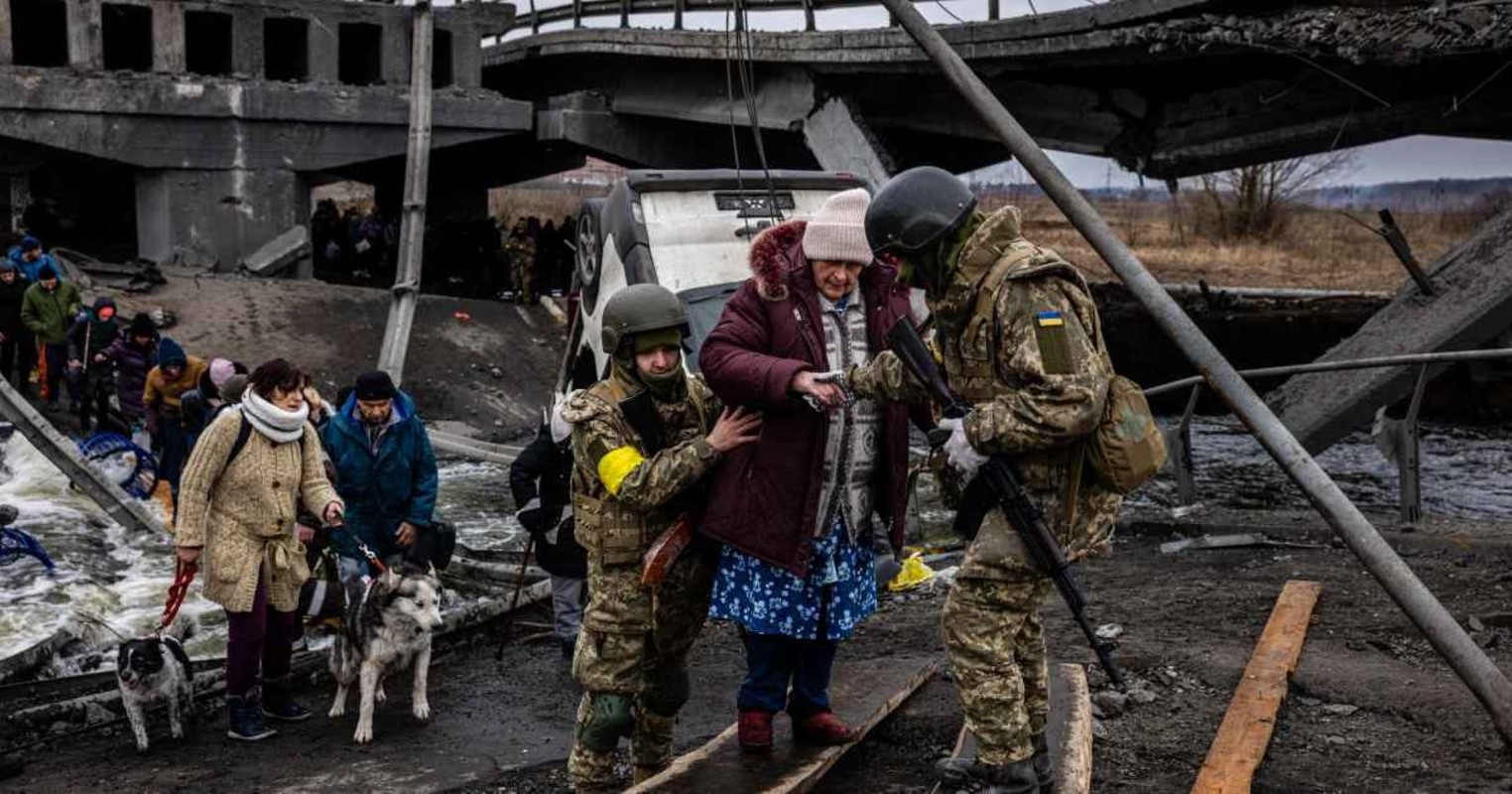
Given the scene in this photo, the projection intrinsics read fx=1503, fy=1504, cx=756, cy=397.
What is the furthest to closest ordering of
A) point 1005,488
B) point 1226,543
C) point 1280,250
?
point 1280,250
point 1226,543
point 1005,488

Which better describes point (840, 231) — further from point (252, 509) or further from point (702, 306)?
point (702, 306)

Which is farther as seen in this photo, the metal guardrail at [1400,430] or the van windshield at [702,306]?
the van windshield at [702,306]

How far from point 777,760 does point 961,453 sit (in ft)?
4.46

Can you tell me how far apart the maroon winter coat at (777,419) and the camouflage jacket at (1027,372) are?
44 cm

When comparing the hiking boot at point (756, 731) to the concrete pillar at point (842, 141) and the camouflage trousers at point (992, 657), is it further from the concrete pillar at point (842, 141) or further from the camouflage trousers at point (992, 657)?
the concrete pillar at point (842, 141)

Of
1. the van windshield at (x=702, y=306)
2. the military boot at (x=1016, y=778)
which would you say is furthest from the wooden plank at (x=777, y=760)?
the van windshield at (x=702, y=306)

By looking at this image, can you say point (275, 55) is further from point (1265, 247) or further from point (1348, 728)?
point (1265, 247)

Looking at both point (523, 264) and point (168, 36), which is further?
point (523, 264)

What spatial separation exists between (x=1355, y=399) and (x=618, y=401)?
28.7 feet

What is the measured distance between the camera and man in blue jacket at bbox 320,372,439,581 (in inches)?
292

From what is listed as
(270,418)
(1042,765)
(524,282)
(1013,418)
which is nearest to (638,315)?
(1013,418)

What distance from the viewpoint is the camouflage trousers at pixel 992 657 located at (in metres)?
4.31

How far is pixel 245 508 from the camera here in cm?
660

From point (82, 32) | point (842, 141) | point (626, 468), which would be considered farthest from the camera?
point (82, 32)
